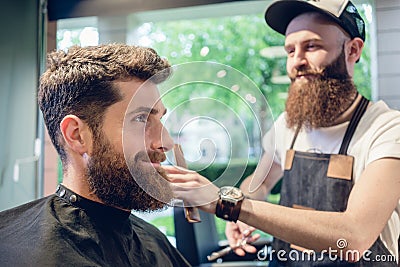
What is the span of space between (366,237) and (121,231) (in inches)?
25.2

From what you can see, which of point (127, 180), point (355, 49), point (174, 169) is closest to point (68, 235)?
point (127, 180)

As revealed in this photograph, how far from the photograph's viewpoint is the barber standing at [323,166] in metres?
1.11

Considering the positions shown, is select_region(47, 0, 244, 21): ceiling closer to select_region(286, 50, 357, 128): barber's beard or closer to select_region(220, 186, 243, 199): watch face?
select_region(286, 50, 357, 128): barber's beard

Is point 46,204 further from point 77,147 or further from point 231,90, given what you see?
point 231,90

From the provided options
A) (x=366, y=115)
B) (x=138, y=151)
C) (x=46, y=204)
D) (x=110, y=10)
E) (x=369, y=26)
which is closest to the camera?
(x=138, y=151)

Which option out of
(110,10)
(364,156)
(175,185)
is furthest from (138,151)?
(110,10)

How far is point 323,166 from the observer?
128 cm

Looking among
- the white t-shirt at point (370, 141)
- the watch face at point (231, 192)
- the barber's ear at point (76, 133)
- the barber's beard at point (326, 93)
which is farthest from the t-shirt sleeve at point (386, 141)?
the barber's ear at point (76, 133)

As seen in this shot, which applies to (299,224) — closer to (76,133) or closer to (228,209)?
(228,209)

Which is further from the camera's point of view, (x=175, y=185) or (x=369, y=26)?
(x=369, y=26)

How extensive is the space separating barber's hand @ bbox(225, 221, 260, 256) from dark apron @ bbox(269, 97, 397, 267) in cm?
8

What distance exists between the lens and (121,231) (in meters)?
1.14

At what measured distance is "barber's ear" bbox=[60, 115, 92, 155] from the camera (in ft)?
3.29

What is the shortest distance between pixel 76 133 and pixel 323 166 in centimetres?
71
